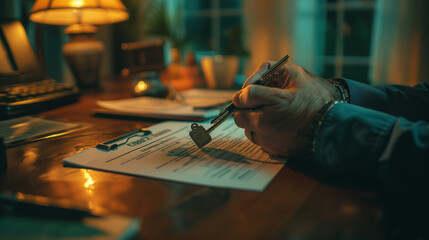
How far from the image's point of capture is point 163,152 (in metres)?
0.54

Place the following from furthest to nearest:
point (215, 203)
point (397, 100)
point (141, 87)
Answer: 1. point (141, 87)
2. point (397, 100)
3. point (215, 203)

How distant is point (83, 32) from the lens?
1.22 metres

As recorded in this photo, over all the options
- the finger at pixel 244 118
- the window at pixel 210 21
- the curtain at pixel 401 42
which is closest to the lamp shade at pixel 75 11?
the finger at pixel 244 118

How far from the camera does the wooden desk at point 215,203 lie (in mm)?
312

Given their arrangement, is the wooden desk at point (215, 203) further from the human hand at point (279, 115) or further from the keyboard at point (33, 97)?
the keyboard at point (33, 97)

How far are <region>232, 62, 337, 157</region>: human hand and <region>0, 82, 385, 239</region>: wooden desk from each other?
5cm

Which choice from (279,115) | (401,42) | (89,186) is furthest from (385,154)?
(401,42)

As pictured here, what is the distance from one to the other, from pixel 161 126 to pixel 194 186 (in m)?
0.34

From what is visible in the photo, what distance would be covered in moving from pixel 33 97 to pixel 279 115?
27.5 inches

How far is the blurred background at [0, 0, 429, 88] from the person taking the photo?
5.61 feet

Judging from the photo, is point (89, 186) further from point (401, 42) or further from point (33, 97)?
point (401, 42)

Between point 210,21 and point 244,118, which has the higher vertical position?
point 210,21

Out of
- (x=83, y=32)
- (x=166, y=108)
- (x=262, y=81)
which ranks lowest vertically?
(x=166, y=108)

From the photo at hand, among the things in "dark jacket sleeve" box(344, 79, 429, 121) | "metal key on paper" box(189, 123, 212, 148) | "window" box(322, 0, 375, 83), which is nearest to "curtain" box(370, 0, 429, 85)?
"window" box(322, 0, 375, 83)
